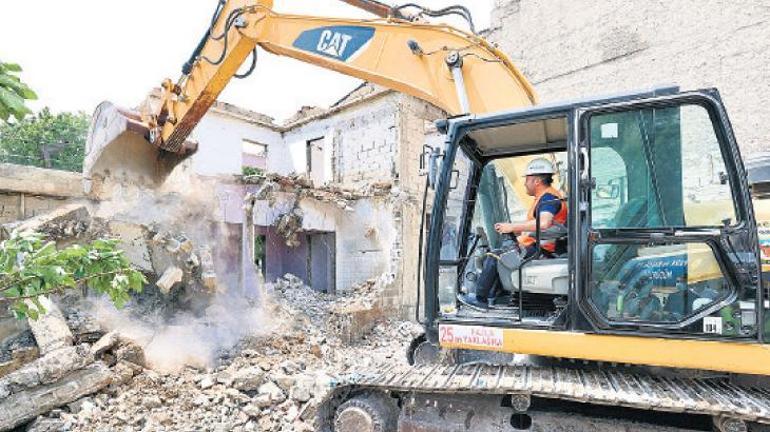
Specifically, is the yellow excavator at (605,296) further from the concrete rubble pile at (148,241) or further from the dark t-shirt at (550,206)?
the concrete rubble pile at (148,241)

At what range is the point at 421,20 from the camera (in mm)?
4129

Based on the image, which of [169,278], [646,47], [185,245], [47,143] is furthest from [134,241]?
[47,143]

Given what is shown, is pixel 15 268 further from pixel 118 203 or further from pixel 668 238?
pixel 118 203

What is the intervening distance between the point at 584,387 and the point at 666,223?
0.85 meters

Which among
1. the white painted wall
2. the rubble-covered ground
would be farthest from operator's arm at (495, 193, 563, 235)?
the white painted wall

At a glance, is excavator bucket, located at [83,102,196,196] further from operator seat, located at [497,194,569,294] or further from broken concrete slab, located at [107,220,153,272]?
operator seat, located at [497,194,569,294]

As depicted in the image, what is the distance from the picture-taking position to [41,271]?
1844 mm

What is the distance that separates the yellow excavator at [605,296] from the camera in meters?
2.30

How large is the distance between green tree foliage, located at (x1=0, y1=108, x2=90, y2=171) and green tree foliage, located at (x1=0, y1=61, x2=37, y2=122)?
2138 cm

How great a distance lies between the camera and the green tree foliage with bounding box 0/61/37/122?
4.80ft

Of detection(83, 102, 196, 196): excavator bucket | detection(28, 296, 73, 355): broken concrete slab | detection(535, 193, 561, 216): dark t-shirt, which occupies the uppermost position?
detection(83, 102, 196, 196): excavator bucket

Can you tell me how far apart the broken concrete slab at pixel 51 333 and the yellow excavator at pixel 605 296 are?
11.7 feet

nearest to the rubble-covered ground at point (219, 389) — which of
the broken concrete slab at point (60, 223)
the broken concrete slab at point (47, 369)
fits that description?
the broken concrete slab at point (47, 369)

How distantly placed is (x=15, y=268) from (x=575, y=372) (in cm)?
250
